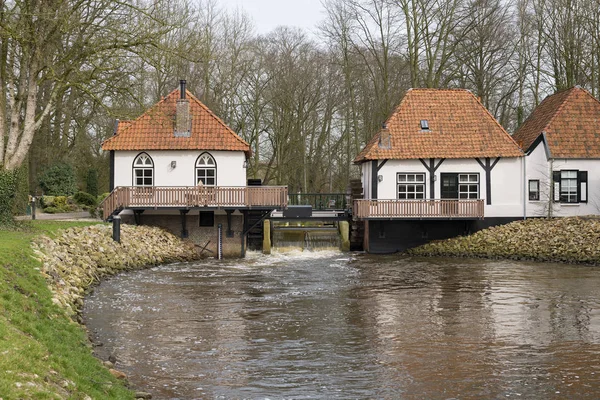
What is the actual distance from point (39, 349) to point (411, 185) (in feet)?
77.6

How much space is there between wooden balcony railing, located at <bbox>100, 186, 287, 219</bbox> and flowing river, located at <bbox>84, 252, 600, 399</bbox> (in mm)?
5396

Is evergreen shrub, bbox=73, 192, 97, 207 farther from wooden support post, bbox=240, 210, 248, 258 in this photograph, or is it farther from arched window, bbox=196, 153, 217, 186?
wooden support post, bbox=240, 210, 248, 258

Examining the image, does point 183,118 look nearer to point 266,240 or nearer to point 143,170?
point 143,170

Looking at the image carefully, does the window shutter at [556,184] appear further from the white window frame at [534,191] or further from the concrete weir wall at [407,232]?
the concrete weir wall at [407,232]

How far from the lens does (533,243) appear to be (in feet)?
92.3

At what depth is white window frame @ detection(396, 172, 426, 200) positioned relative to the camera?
103 ft

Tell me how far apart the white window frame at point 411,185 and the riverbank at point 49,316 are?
42.2 feet

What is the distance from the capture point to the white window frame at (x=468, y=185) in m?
31.3

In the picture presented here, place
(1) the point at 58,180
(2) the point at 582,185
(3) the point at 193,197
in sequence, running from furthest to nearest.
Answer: (1) the point at 58,180 < (2) the point at 582,185 < (3) the point at 193,197

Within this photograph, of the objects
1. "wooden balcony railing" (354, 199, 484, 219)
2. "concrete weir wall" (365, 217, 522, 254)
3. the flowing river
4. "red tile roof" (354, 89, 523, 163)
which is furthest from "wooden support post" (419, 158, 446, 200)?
the flowing river

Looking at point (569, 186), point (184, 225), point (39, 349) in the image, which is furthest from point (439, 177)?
point (39, 349)

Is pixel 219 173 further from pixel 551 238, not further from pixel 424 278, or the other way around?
pixel 551 238

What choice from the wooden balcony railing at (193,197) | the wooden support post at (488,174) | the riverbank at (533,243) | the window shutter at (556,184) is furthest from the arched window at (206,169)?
the window shutter at (556,184)

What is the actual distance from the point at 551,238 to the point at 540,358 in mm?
16689
